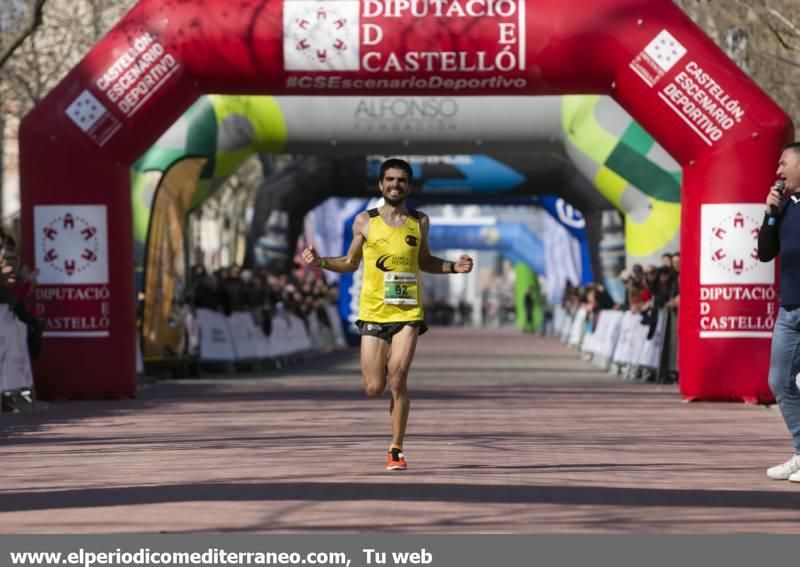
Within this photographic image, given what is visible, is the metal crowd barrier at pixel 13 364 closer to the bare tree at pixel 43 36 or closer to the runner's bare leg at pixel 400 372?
the bare tree at pixel 43 36

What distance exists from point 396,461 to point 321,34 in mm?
8303

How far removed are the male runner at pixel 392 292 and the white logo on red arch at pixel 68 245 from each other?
8.48 m

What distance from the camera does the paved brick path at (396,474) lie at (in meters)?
9.27

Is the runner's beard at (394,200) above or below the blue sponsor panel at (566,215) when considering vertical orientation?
below

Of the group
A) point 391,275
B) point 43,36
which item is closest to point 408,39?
point 391,275

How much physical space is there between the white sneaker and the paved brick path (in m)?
0.09

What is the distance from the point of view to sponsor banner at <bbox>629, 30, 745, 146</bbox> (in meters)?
19.2

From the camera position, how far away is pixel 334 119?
88.4 ft

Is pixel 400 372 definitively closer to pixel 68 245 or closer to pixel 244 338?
pixel 68 245

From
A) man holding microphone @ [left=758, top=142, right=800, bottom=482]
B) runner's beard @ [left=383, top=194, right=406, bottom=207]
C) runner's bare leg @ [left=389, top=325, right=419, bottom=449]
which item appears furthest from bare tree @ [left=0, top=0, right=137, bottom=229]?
man holding microphone @ [left=758, top=142, right=800, bottom=482]

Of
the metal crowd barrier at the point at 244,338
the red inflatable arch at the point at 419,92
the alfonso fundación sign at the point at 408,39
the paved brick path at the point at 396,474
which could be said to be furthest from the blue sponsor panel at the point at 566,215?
the alfonso fundación sign at the point at 408,39

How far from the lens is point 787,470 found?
444 inches

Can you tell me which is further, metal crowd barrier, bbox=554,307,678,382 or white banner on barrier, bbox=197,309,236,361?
white banner on barrier, bbox=197,309,236,361

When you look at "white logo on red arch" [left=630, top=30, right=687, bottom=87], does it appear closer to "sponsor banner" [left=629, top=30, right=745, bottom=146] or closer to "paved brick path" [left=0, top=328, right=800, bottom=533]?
"sponsor banner" [left=629, top=30, right=745, bottom=146]
